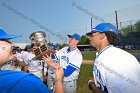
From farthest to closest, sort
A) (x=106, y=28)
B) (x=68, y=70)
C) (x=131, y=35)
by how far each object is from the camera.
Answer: (x=131, y=35)
(x=68, y=70)
(x=106, y=28)

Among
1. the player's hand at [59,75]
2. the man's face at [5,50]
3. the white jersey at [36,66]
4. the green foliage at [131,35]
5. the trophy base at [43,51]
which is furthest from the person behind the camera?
the green foliage at [131,35]

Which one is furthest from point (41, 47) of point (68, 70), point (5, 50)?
point (5, 50)

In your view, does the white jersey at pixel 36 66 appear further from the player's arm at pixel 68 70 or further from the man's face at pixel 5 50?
the man's face at pixel 5 50

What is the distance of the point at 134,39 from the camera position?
40031 millimetres

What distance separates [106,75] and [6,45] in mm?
1548

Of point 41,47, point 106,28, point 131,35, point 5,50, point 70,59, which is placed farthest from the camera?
point 131,35

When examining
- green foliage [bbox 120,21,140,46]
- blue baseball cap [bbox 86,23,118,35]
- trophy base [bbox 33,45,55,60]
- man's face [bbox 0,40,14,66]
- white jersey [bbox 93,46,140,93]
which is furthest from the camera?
green foliage [bbox 120,21,140,46]

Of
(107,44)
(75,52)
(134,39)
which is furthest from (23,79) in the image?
(134,39)

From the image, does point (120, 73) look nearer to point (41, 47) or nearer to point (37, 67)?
point (41, 47)

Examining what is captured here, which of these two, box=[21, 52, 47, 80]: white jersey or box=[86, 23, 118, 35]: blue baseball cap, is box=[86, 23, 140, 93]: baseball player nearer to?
box=[86, 23, 118, 35]: blue baseball cap

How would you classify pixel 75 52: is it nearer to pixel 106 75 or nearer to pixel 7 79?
pixel 106 75

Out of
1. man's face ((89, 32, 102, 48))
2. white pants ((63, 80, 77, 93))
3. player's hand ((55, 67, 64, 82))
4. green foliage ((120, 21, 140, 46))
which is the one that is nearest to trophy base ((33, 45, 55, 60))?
man's face ((89, 32, 102, 48))

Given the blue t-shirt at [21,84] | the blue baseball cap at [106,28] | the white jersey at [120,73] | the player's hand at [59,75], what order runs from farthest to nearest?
the blue baseball cap at [106,28] < the white jersey at [120,73] < the player's hand at [59,75] < the blue t-shirt at [21,84]

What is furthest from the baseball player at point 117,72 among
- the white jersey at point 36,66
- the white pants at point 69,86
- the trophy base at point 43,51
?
the white jersey at point 36,66
